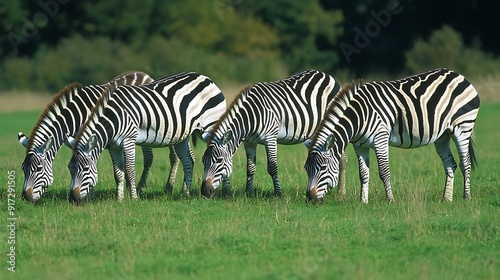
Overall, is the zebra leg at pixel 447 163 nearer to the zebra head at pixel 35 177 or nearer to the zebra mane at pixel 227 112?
the zebra mane at pixel 227 112

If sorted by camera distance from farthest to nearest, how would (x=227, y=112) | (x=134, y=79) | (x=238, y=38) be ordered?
(x=238, y=38) → (x=134, y=79) → (x=227, y=112)

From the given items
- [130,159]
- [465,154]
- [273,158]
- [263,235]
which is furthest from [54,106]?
[465,154]

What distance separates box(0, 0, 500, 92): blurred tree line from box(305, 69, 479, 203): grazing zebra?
2929 cm

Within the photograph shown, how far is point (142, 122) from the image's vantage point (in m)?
13.3

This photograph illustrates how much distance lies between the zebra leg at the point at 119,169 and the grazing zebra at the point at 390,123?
2747 millimetres

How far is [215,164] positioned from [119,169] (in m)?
1.50

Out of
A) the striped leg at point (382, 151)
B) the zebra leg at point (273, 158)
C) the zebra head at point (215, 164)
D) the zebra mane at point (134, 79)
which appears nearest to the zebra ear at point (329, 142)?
the striped leg at point (382, 151)

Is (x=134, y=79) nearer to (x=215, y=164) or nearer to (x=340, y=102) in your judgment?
(x=215, y=164)

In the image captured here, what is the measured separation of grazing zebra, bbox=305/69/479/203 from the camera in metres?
12.1

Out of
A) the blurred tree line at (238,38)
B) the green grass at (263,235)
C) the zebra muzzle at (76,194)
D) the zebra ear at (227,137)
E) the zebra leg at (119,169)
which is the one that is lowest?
the green grass at (263,235)

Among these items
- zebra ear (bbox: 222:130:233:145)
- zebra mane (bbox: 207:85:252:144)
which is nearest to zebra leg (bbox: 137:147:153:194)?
zebra mane (bbox: 207:85:252:144)

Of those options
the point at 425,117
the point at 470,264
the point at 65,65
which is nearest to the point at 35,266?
the point at 470,264

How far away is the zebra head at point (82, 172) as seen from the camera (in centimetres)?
1217

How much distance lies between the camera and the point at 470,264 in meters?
8.73
